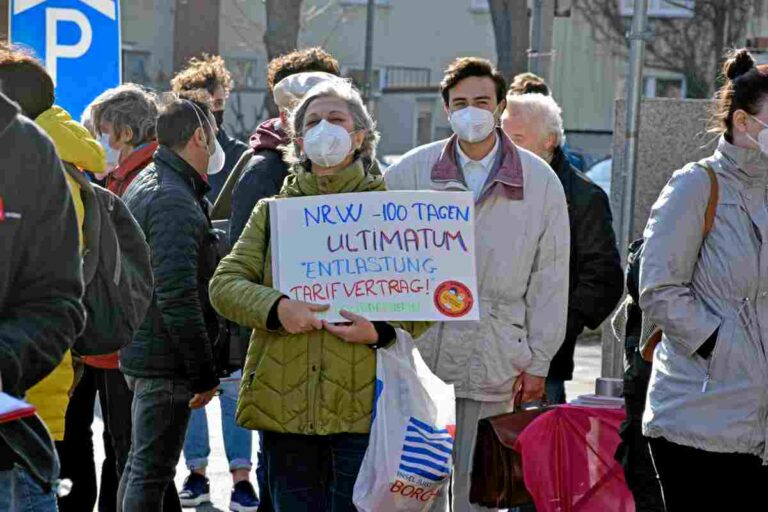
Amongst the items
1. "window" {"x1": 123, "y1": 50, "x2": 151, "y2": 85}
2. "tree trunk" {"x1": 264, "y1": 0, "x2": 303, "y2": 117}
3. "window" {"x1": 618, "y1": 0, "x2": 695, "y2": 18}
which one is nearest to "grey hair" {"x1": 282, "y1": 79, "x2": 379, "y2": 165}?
"tree trunk" {"x1": 264, "y1": 0, "x2": 303, "y2": 117}

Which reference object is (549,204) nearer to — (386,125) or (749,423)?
(749,423)

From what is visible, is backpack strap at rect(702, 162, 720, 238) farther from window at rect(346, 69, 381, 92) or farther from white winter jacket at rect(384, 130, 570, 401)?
window at rect(346, 69, 381, 92)

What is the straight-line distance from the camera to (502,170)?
18.9ft

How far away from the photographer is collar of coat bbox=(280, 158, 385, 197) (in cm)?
503

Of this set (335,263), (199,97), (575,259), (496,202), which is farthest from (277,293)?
(199,97)

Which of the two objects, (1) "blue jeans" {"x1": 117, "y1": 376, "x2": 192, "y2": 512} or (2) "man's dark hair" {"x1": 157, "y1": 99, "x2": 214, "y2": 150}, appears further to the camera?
(2) "man's dark hair" {"x1": 157, "y1": 99, "x2": 214, "y2": 150}

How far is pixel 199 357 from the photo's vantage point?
238 inches

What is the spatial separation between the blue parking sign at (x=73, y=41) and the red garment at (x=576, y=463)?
127 inches

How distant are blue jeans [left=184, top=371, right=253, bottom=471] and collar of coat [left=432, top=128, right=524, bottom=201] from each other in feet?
8.05

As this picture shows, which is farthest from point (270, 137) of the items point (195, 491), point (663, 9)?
point (663, 9)

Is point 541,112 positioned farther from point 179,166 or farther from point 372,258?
point 372,258

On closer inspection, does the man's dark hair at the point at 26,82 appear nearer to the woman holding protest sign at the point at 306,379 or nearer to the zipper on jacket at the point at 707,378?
the woman holding protest sign at the point at 306,379

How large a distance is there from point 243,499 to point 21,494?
4.44 meters

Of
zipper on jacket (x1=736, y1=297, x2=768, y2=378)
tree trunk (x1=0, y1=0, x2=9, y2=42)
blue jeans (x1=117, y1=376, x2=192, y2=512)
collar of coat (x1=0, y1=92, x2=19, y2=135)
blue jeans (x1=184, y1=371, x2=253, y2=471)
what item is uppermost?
tree trunk (x1=0, y1=0, x2=9, y2=42)
